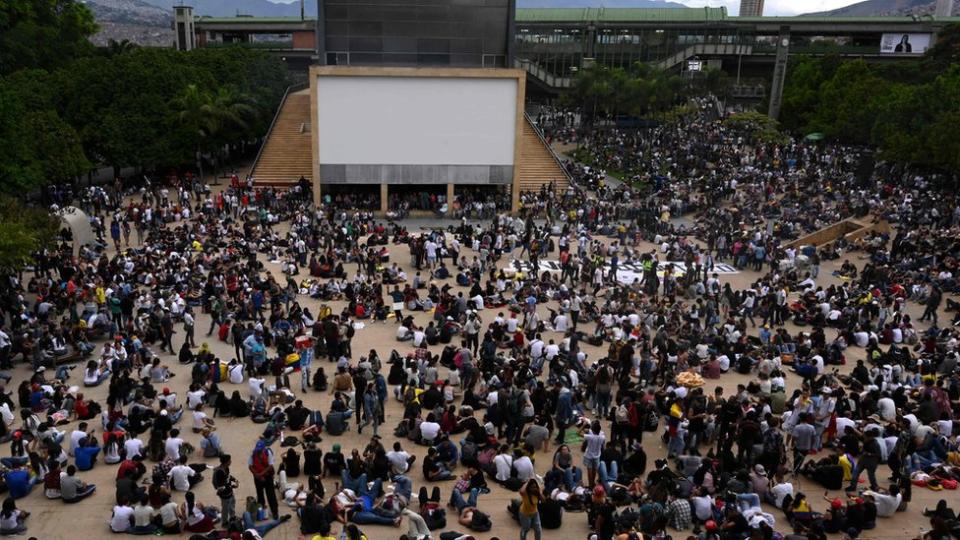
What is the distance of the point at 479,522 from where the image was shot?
39.0 ft

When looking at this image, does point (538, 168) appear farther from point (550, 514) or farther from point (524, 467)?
point (550, 514)

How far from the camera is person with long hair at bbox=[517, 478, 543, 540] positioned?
35.1 feet

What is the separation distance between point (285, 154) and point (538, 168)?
13656 millimetres

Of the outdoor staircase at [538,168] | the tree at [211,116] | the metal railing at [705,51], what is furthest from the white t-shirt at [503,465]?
the metal railing at [705,51]

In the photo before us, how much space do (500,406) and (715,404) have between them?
410cm

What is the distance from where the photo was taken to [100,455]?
538 inches

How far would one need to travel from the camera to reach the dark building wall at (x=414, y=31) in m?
37.6

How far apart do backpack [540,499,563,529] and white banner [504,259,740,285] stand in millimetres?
14607

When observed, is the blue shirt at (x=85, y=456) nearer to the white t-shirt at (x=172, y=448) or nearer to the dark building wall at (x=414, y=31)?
the white t-shirt at (x=172, y=448)

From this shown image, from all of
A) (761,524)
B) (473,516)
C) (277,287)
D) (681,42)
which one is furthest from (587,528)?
(681,42)

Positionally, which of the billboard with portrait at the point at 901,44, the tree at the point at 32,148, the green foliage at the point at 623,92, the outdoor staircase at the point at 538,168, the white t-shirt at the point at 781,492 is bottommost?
the white t-shirt at the point at 781,492

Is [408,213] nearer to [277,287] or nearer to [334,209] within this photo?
[334,209]

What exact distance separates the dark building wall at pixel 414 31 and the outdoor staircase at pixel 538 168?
577 centimetres

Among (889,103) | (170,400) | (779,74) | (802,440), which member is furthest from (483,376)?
(779,74)
